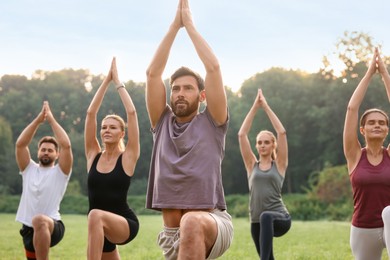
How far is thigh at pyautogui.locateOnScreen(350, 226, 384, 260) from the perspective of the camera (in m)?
6.47

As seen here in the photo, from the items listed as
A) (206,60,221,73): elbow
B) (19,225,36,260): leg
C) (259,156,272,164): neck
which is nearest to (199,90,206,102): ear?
(206,60,221,73): elbow

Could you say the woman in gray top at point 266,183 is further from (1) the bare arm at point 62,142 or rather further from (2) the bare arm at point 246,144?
(1) the bare arm at point 62,142

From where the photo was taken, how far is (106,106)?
5975cm

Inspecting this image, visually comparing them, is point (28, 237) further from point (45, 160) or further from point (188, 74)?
point (188, 74)

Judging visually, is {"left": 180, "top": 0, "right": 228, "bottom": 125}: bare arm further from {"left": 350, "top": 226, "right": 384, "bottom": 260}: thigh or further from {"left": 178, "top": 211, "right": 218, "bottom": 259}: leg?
{"left": 350, "top": 226, "right": 384, "bottom": 260}: thigh

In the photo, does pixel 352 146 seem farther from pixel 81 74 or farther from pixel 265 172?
pixel 81 74

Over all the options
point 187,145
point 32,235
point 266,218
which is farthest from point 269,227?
point 187,145

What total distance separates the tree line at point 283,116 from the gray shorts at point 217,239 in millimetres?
41766

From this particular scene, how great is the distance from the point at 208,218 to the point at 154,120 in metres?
1.10

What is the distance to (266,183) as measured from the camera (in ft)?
28.5

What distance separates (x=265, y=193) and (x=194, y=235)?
4441 millimetres

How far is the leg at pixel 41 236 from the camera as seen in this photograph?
8.21m

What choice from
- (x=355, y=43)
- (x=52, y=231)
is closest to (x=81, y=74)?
(x=355, y=43)

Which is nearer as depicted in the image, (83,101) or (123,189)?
(123,189)
